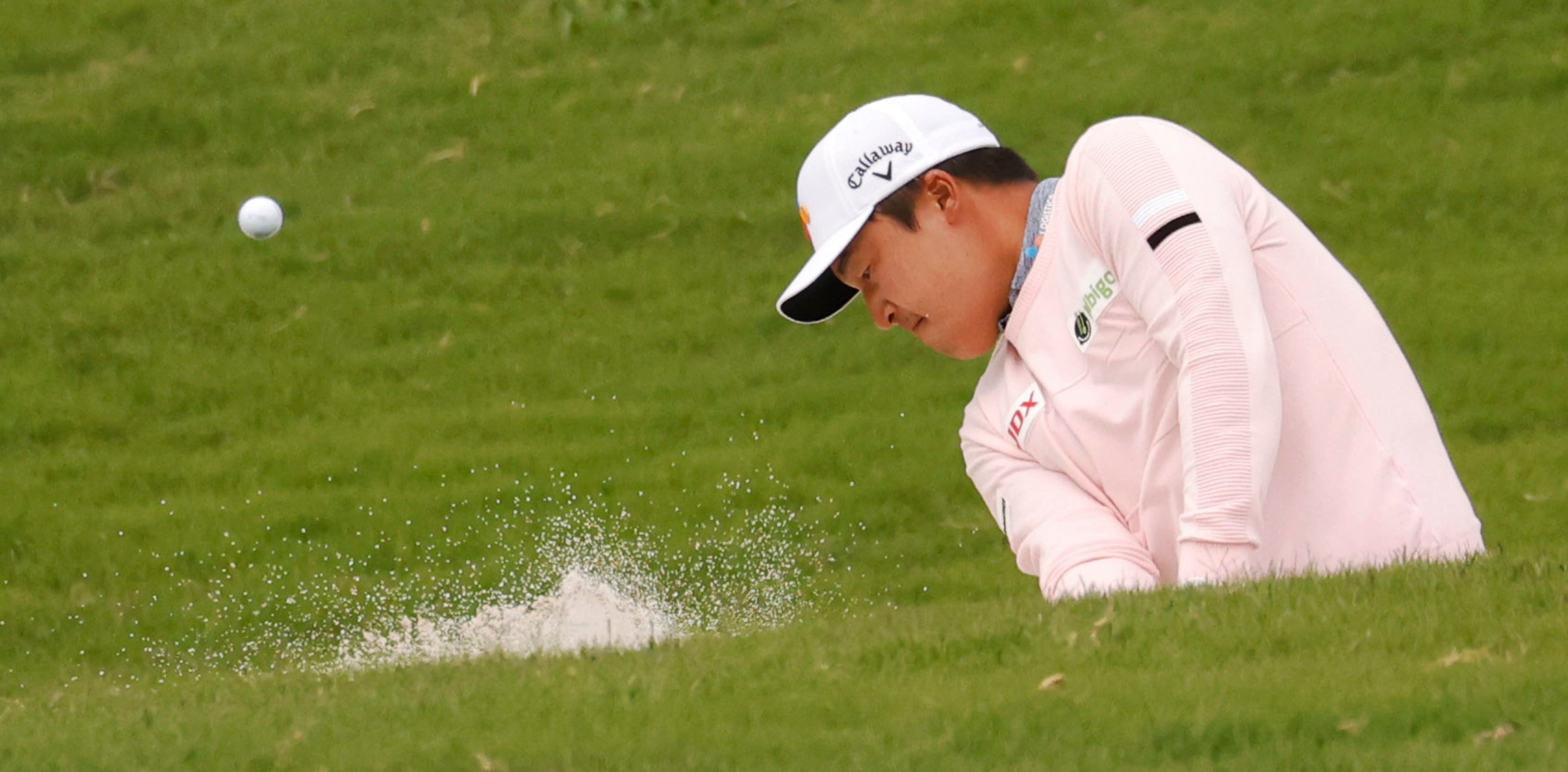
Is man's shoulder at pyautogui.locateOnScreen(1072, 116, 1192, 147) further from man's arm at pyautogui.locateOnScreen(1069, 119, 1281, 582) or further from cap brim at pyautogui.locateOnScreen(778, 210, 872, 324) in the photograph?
cap brim at pyautogui.locateOnScreen(778, 210, 872, 324)

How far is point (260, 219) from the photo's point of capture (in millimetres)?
12703

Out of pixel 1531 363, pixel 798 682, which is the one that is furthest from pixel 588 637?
pixel 1531 363

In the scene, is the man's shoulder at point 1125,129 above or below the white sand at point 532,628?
above

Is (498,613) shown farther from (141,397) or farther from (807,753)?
(807,753)

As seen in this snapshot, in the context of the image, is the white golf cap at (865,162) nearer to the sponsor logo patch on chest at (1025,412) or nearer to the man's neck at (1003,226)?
the man's neck at (1003,226)

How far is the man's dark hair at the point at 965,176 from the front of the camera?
4.86 metres

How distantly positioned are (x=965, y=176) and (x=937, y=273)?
252mm

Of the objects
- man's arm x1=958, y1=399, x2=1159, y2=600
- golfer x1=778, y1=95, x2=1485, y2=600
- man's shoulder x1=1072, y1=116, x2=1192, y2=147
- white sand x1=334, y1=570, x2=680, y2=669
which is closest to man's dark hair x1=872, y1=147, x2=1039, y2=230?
golfer x1=778, y1=95, x2=1485, y2=600

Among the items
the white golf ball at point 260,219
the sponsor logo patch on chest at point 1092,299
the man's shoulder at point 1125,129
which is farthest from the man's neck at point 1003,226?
the white golf ball at point 260,219

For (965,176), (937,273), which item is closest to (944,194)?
(965,176)

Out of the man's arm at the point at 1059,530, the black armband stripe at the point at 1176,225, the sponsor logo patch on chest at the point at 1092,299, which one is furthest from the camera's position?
the man's arm at the point at 1059,530

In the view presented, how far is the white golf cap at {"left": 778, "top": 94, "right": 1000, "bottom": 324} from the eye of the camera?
4.87 m

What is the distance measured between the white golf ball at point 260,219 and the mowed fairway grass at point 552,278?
12cm

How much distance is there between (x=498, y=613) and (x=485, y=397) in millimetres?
2738
